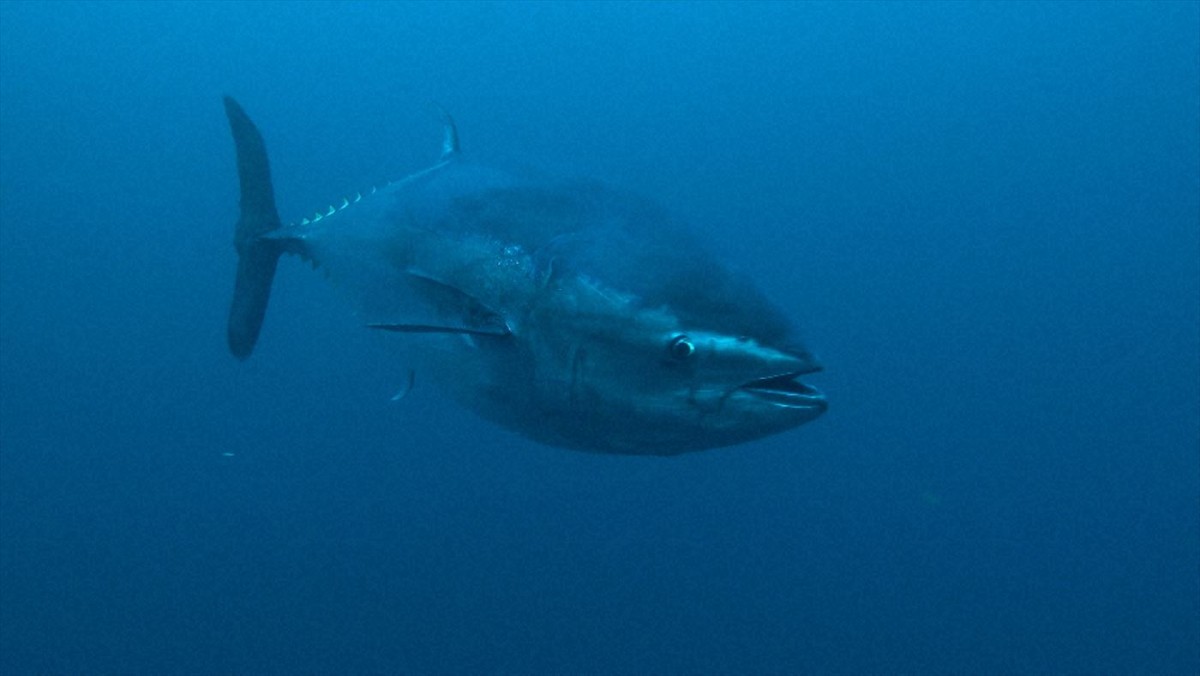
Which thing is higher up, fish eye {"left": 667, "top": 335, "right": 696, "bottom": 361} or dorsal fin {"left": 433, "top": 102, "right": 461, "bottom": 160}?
dorsal fin {"left": 433, "top": 102, "right": 461, "bottom": 160}

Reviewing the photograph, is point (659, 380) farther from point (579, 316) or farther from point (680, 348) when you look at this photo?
point (579, 316)

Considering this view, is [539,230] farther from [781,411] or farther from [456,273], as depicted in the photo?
[781,411]

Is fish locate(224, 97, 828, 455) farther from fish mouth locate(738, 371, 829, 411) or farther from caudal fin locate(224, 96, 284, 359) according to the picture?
caudal fin locate(224, 96, 284, 359)

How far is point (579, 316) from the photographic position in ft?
6.55

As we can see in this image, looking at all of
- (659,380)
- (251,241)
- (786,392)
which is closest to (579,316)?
(659,380)

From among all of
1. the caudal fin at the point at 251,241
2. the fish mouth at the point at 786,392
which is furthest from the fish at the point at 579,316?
the caudal fin at the point at 251,241

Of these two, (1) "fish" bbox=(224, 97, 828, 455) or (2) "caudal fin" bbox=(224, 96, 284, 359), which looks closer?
(1) "fish" bbox=(224, 97, 828, 455)

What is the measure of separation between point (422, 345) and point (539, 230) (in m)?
0.61

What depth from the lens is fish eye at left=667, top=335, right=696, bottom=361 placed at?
1836 millimetres

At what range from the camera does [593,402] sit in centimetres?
201

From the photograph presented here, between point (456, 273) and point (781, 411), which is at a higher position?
point (456, 273)

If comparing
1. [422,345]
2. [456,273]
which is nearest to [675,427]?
[456,273]

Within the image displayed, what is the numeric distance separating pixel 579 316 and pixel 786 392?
50 cm

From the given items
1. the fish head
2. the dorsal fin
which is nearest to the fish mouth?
the fish head
